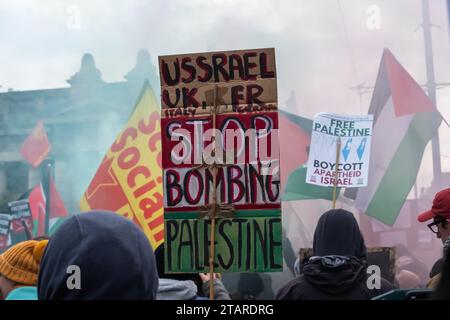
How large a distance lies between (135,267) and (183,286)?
3.42 ft

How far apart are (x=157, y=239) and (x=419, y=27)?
19.1 ft

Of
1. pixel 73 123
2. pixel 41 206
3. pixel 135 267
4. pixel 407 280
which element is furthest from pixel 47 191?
pixel 135 267

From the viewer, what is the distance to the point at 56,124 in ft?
39.1

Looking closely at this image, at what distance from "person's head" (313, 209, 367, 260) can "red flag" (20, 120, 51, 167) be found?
321 inches

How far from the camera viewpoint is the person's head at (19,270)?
242 centimetres

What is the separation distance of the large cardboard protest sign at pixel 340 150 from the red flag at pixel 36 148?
218 inches

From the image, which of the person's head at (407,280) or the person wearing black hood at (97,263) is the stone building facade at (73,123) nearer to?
the person's head at (407,280)

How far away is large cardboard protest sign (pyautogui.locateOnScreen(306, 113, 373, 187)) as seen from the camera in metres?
5.61

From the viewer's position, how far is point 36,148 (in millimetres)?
10039

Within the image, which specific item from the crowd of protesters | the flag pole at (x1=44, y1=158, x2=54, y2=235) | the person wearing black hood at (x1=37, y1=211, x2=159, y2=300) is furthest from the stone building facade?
the person wearing black hood at (x1=37, y1=211, x2=159, y2=300)

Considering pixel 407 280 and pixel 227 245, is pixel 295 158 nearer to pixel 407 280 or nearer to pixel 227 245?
pixel 407 280

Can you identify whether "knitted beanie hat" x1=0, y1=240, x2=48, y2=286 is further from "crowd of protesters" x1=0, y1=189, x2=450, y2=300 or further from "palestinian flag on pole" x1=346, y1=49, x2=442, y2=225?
"palestinian flag on pole" x1=346, y1=49, x2=442, y2=225

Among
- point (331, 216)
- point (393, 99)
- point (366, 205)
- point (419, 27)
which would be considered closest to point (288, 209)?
point (366, 205)
